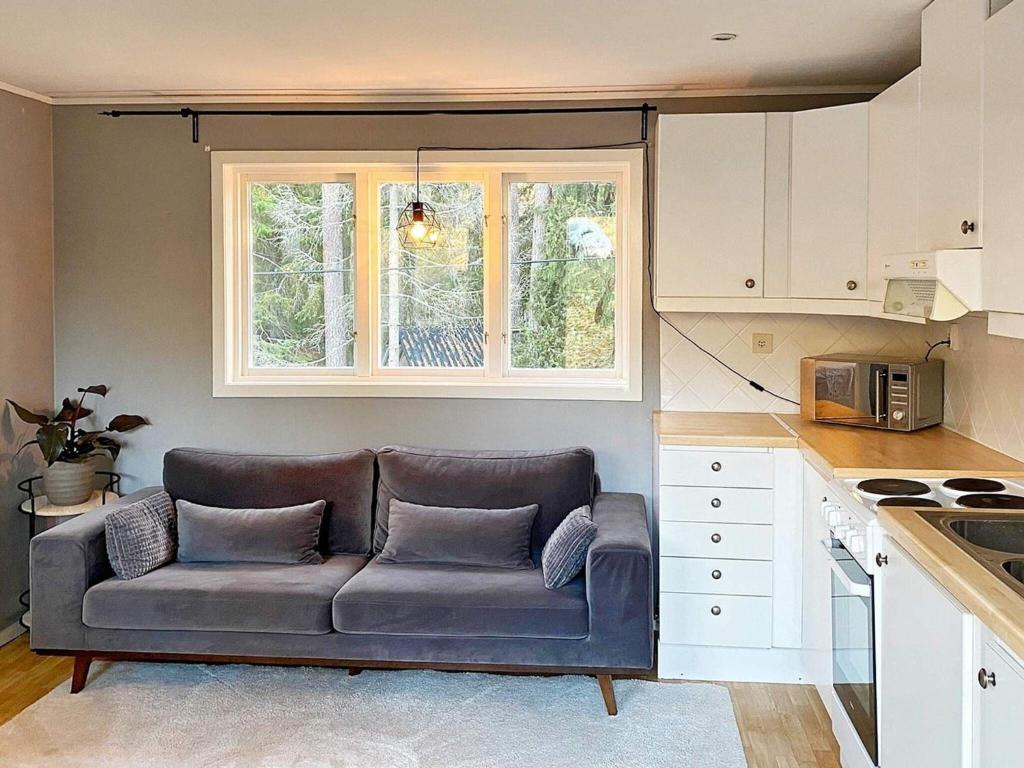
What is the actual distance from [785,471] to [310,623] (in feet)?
5.90

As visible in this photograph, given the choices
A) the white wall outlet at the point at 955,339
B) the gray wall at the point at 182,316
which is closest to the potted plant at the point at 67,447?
the gray wall at the point at 182,316

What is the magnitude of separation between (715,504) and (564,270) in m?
1.32

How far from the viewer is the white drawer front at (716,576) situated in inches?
143

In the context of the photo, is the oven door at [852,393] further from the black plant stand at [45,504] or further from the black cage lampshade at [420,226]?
the black plant stand at [45,504]

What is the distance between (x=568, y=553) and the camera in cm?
346

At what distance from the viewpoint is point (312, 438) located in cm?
442

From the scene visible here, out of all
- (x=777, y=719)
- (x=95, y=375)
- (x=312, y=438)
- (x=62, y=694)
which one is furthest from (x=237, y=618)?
(x=777, y=719)

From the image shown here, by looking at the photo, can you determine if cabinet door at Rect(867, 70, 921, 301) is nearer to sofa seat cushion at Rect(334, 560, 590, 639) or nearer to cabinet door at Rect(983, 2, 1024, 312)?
cabinet door at Rect(983, 2, 1024, 312)

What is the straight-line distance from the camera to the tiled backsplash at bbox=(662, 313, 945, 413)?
13.6 feet

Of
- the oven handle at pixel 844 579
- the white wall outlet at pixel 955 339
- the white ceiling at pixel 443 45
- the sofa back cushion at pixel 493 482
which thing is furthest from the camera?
the sofa back cushion at pixel 493 482

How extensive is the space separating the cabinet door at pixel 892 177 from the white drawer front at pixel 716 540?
0.96 m

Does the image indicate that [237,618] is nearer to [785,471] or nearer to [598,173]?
[785,471]

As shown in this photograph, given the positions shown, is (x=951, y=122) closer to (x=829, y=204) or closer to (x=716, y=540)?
(x=829, y=204)

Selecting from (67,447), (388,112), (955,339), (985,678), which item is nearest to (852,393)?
(955,339)
